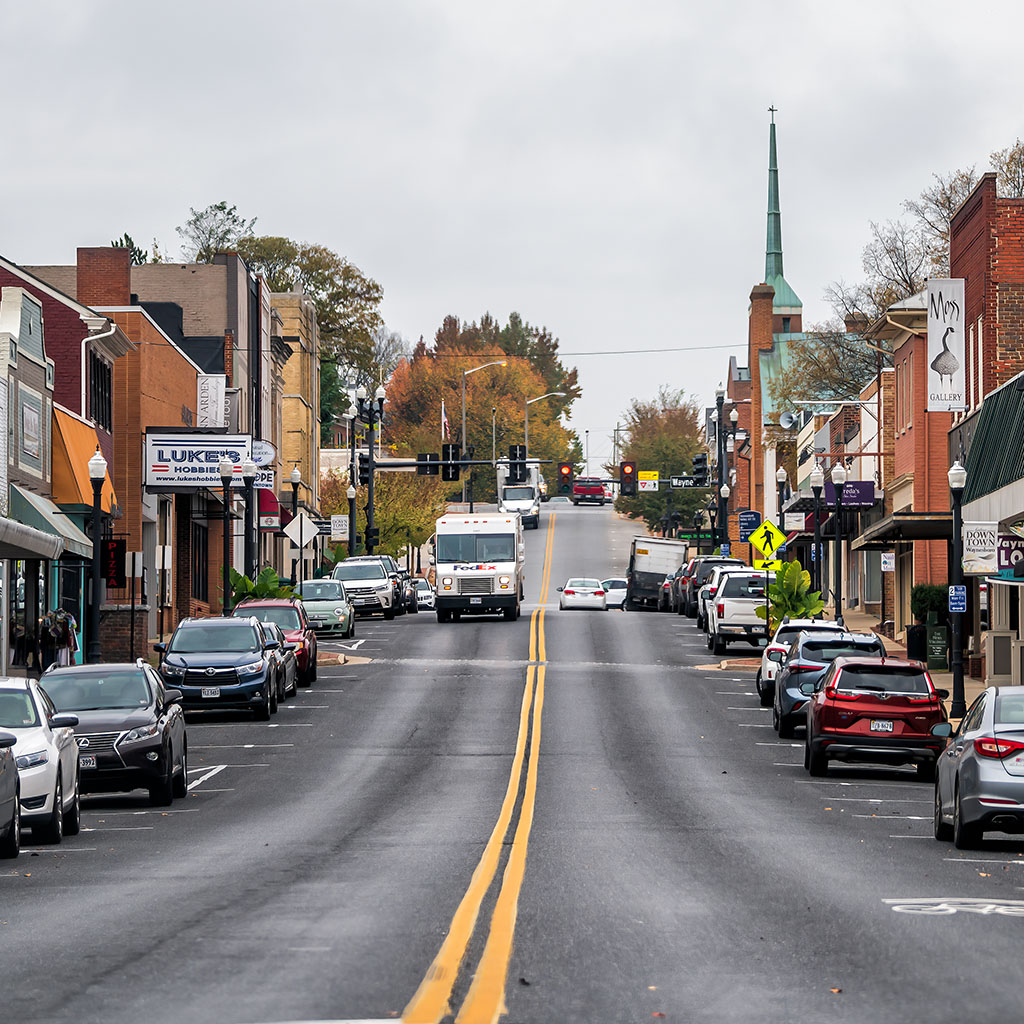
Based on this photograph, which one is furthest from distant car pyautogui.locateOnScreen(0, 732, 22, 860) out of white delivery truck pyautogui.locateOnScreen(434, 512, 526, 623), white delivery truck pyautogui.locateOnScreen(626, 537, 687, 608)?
white delivery truck pyautogui.locateOnScreen(626, 537, 687, 608)

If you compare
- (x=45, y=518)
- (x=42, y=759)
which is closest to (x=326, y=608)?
(x=45, y=518)

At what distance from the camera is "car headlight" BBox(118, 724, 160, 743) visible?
69.9 ft

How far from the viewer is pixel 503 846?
641 inches

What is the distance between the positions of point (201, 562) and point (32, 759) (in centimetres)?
4679

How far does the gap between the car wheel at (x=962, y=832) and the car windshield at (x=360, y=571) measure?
147 ft

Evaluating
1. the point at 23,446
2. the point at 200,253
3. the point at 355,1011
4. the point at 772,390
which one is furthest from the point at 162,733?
the point at 200,253

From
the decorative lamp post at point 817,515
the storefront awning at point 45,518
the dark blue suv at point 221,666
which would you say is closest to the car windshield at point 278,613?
the storefront awning at point 45,518

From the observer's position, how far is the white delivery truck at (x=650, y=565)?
234ft

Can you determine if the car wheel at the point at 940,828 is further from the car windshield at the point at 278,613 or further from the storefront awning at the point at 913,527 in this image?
the car windshield at the point at 278,613

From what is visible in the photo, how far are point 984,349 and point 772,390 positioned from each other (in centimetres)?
3917

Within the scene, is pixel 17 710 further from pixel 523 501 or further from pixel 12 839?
pixel 523 501

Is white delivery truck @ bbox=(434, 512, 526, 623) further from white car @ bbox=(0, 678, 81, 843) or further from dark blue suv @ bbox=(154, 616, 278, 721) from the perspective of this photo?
white car @ bbox=(0, 678, 81, 843)

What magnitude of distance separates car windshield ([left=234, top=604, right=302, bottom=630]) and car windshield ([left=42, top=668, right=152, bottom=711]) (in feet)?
52.9

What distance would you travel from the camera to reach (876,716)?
24.3m
